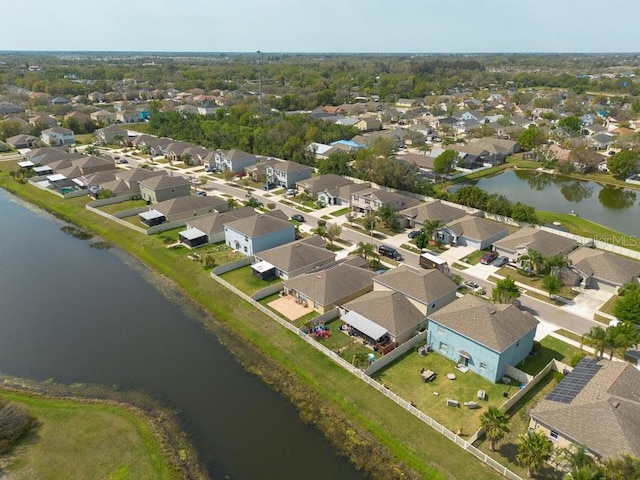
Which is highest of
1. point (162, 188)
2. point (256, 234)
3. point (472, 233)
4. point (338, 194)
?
point (256, 234)

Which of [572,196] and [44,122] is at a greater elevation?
[44,122]

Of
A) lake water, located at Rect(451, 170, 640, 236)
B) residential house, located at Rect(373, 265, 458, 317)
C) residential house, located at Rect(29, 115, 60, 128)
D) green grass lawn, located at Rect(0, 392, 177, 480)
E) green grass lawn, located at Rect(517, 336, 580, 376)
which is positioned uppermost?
residential house, located at Rect(29, 115, 60, 128)

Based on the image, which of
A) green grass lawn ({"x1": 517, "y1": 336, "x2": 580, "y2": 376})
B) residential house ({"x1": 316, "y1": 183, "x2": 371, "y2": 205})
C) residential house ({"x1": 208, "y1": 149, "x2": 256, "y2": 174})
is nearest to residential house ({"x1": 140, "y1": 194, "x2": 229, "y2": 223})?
residential house ({"x1": 316, "y1": 183, "x2": 371, "y2": 205})

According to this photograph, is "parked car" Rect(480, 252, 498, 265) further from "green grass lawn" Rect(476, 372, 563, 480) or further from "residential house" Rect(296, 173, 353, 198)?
"residential house" Rect(296, 173, 353, 198)

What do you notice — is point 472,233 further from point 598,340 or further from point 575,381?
point 575,381

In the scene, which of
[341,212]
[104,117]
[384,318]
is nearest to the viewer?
[384,318]

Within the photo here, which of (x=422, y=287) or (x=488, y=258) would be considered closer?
(x=422, y=287)

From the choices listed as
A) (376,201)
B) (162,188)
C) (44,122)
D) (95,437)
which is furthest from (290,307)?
(44,122)

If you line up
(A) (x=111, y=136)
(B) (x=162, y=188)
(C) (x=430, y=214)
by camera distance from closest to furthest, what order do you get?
(C) (x=430, y=214)
(B) (x=162, y=188)
(A) (x=111, y=136)

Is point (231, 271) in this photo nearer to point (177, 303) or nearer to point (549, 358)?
point (177, 303)
